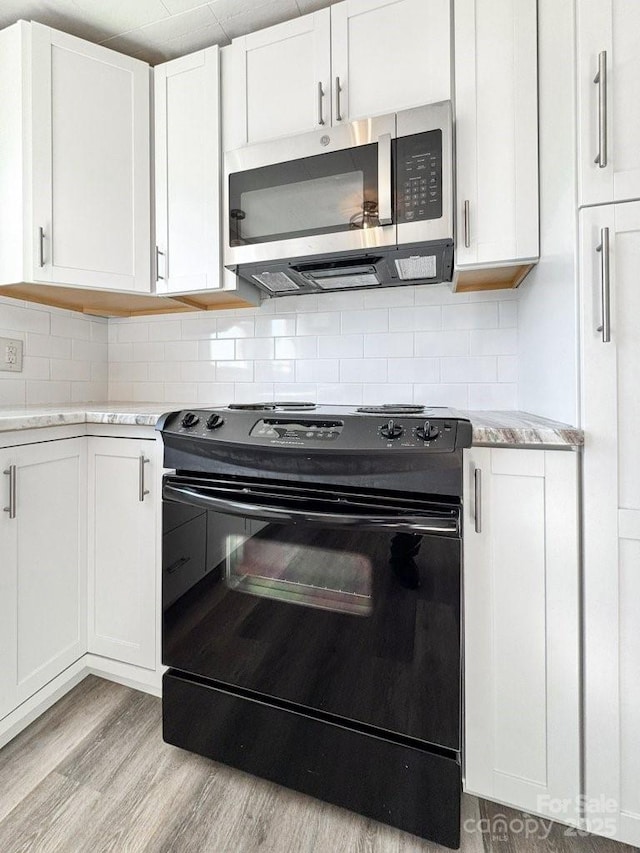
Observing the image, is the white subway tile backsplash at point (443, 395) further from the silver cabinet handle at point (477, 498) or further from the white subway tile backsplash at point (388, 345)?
the silver cabinet handle at point (477, 498)

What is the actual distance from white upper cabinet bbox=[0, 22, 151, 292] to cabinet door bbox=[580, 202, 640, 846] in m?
1.52

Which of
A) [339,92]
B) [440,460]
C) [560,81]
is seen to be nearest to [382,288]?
[339,92]

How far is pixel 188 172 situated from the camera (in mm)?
1545

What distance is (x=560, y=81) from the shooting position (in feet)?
3.34

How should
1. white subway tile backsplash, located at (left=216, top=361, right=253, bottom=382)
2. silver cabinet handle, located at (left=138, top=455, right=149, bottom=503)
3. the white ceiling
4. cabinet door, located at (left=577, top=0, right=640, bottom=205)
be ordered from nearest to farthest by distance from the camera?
1. cabinet door, located at (left=577, top=0, right=640, bottom=205)
2. silver cabinet handle, located at (left=138, top=455, right=149, bottom=503)
3. the white ceiling
4. white subway tile backsplash, located at (left=216, top=361, right=253, bottom=382)

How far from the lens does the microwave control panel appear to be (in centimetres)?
119

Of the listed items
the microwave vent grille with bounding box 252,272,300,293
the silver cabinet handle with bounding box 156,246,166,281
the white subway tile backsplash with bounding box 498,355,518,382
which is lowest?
the white subway tile backsplash with bounding box 498,355,518,382

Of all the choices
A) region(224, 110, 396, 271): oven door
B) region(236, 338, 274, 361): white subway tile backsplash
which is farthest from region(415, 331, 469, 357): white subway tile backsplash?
region(236, 338, 274, 361): white subway tile backsplash

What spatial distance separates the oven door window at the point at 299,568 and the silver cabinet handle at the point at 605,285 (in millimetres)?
717

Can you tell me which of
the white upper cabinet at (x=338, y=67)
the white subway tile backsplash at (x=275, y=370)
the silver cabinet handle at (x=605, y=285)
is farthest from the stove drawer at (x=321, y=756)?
the white upper cabinet at (x=338, y=67)

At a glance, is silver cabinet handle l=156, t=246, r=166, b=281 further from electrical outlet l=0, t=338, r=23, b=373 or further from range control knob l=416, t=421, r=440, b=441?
range control knob l=416, t=421, r=440, b=441

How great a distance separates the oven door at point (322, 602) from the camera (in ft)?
3.04

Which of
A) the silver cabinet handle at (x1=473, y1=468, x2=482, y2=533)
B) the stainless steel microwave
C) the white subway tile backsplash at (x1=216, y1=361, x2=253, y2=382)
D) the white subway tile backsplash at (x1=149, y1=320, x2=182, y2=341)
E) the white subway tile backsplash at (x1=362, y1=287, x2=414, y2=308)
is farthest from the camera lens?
the white subway tile backsplash at (x1=149, y1=320, x2=182, y2=341)

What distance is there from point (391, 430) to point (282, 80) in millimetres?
1297
